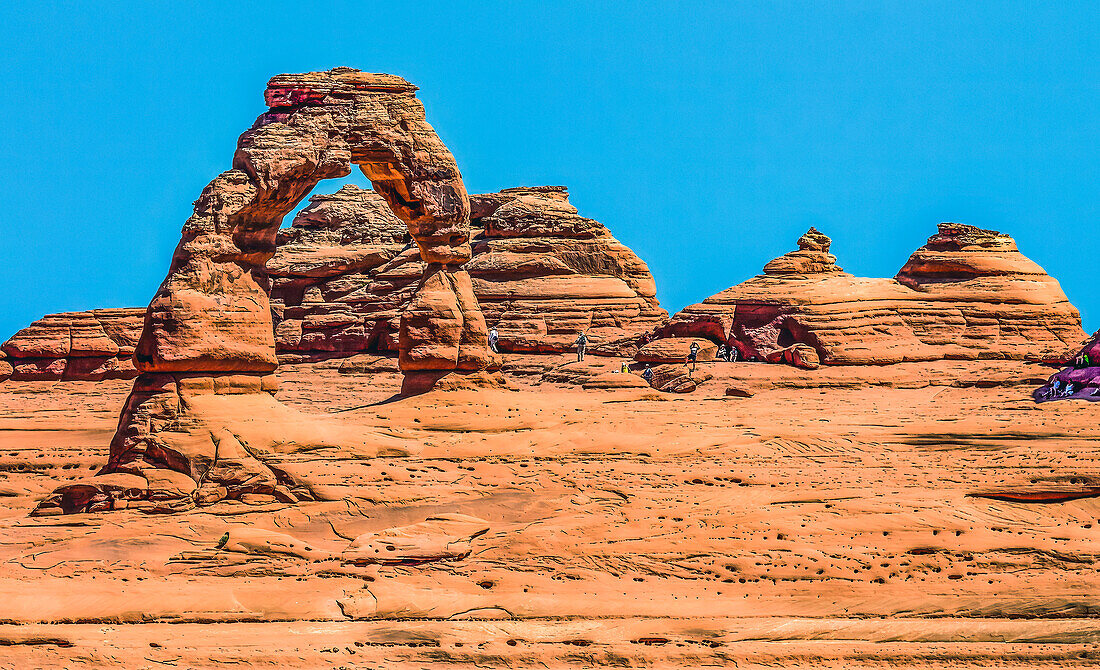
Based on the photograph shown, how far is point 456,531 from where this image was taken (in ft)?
44.9

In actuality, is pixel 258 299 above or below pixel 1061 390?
above

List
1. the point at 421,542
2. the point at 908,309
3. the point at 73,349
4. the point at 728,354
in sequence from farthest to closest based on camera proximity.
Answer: the point at 73,349 < the point at 728,354 < the point at 908,309 < the point at 421,542

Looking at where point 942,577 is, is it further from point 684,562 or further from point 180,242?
point 180,242

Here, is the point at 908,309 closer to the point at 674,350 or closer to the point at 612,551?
the point at 674,350

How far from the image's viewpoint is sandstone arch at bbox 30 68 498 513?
14859 millimetres

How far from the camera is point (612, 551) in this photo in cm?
1310

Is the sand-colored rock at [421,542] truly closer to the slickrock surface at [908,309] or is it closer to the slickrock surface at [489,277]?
the slickrock surface at [908,309]

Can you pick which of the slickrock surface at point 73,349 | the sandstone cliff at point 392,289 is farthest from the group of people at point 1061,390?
the slickrock surface at point 73,349

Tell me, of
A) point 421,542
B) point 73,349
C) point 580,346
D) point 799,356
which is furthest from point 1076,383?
point 73,349

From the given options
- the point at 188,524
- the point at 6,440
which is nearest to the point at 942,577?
the point at 188,524

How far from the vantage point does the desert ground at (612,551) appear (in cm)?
1135

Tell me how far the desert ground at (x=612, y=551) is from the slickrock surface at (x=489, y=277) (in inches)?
675

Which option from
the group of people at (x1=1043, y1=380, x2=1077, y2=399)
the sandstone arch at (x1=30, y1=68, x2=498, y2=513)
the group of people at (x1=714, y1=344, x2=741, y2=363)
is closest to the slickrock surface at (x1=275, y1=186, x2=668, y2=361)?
the group of people at (x1=714, y1=344, x2=741, y2=363)

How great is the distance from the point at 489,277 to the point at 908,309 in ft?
47.0
